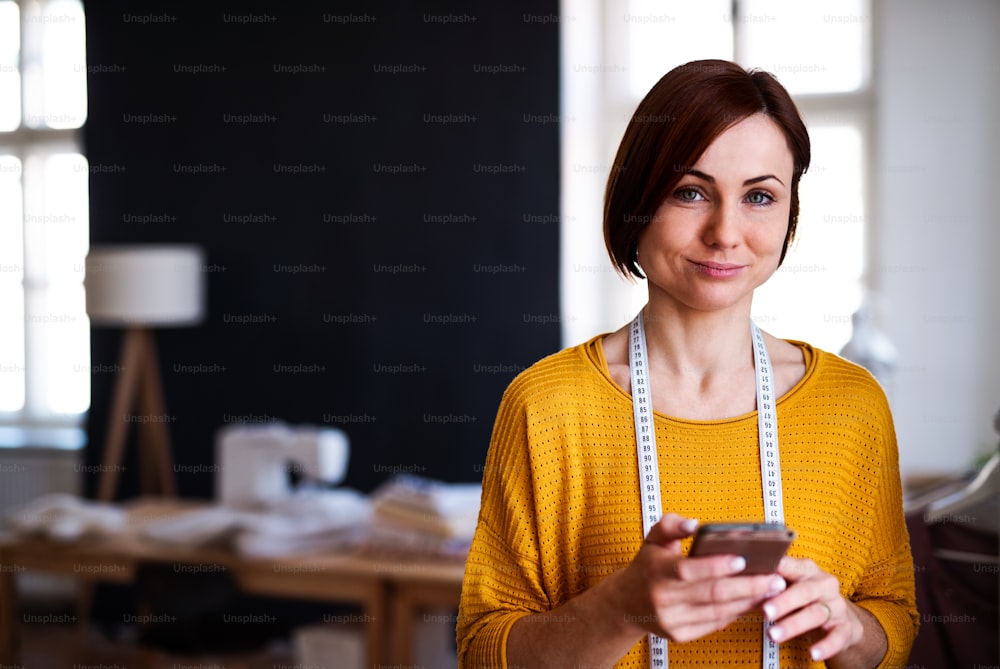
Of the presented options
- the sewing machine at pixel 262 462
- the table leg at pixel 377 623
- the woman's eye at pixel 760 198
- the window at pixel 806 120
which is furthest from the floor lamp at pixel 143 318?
the woman's eye at pixel 760 198

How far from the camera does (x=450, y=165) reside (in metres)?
4.61

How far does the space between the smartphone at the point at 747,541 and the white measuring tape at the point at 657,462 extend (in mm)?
210

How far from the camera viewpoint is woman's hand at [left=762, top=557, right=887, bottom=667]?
118cm

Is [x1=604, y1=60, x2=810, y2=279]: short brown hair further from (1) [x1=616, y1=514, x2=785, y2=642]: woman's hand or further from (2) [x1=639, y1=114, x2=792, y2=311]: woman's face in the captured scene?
(1) [x1=616, y1=514, x2=785, y2=642]: woman's hand

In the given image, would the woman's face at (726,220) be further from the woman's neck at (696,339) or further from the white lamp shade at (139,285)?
the white lamp shade at (139,285)

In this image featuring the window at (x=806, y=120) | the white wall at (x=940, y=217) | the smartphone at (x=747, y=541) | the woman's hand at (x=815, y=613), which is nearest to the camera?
the smartphone at (x=747, y=541)

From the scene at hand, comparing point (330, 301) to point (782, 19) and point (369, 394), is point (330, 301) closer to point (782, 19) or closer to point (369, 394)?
point (369, 394)

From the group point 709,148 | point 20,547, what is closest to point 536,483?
point 709,148

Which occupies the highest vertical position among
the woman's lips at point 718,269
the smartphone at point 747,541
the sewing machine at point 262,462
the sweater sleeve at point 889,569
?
the woman's lips at point 718,269

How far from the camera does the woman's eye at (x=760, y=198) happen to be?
1310mm

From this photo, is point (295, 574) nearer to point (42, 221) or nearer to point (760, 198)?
point (760, 198)

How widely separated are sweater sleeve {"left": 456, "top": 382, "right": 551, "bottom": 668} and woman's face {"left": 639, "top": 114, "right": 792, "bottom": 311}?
29 centimetres

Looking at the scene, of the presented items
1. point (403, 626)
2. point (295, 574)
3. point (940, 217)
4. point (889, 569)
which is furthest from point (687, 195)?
point (940, 217)

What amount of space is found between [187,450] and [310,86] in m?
1.95
